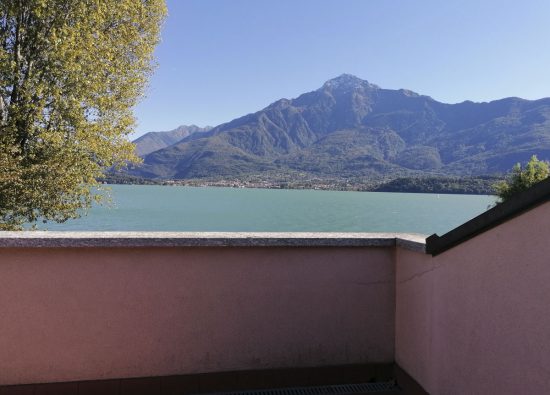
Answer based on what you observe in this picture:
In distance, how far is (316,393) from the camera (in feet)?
10.2

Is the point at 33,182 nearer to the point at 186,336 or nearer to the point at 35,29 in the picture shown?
the point at 35,29

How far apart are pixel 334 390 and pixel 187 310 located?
1.25 m

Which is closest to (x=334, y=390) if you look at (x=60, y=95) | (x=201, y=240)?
(x=201, y=240)

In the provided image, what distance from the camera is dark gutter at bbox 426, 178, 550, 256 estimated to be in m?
2.00

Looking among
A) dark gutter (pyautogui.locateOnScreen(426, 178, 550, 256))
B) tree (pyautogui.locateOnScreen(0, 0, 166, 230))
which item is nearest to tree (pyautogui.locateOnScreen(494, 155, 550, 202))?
tree (pyautogui.locateOnScreen(0, 0, 166, 230))

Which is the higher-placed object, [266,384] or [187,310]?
[187,310]

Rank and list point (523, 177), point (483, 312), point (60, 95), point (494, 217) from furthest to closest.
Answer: point (523, 177), point (60, 95), point (483, 312), point (494, 217)

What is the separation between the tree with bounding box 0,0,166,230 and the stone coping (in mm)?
6753

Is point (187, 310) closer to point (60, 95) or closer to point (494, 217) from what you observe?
point (494, 217)

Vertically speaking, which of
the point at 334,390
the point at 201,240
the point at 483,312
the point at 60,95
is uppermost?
the point at 60,95

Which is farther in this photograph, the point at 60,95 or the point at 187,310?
the point at 60,95

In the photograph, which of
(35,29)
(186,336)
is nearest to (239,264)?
(186,336)

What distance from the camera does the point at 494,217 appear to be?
229 centimetres

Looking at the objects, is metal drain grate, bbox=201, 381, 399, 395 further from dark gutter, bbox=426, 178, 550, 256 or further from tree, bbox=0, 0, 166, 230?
tree, bbox=0, 0, 166, 230
